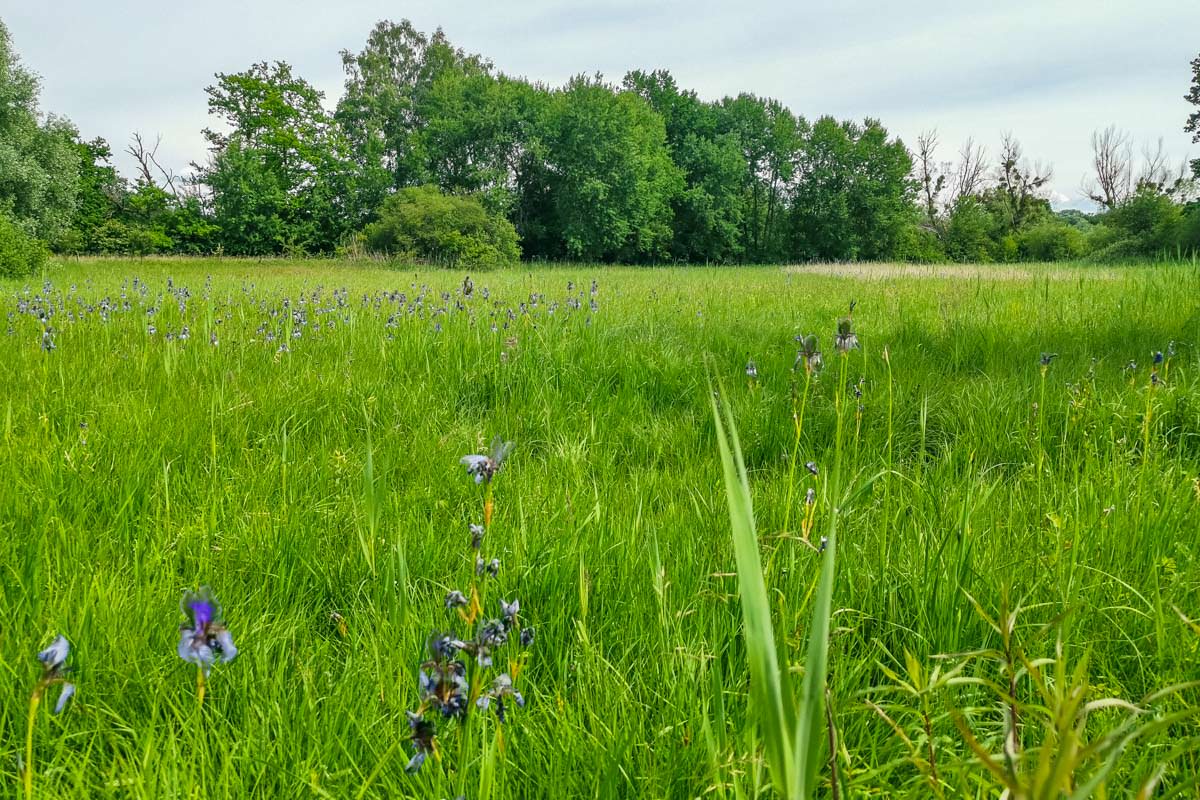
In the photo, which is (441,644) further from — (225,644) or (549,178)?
(549,178)

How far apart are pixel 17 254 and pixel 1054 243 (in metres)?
54.4

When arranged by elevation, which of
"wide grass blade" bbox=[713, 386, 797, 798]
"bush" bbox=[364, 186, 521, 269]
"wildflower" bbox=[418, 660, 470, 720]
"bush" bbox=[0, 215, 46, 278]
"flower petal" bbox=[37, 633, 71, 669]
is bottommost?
"wildflower" bbox=[418, 660, 470, 720]

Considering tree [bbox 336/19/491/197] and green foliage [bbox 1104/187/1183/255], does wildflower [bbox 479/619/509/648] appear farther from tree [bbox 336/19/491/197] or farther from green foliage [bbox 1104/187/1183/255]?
tree [bbox 336/19/491/197]

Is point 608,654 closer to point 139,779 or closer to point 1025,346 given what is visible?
point 139,779

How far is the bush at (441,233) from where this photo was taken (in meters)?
25.4

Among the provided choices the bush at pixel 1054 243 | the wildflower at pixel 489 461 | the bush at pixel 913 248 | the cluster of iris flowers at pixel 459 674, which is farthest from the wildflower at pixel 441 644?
the bush at pixel 913 248

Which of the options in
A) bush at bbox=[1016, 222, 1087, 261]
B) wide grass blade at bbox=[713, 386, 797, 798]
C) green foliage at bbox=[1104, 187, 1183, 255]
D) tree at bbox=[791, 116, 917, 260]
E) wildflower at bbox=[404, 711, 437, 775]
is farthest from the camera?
tree at bbox=[791, 116, 917, 260]

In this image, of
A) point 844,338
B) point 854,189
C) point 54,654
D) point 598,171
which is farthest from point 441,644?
point 854,189

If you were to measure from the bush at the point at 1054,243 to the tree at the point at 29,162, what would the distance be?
172 feet

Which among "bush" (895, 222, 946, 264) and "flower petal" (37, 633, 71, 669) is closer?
"flower petal" (37, 633, 71, 669)

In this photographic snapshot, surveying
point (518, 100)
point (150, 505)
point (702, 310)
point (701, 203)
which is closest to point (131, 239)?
point (518, 100)

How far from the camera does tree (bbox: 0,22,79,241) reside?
25047mm

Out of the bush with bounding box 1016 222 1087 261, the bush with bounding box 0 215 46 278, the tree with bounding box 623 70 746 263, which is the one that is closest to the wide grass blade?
the bush with bounding box 0 215 46 278

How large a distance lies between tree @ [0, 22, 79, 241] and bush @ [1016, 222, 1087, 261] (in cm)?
5244
